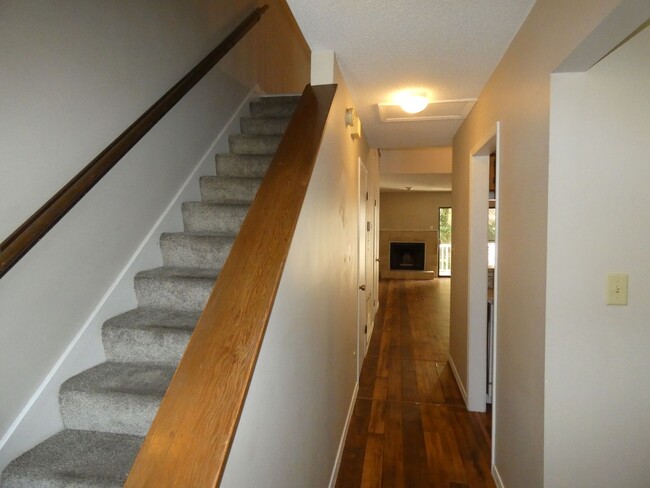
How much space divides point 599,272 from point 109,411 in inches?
76.6

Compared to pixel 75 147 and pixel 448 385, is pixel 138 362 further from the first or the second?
pixel 448 385

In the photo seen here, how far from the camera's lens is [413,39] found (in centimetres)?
190

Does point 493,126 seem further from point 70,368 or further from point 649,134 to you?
point 70,368

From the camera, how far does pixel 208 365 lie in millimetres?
813

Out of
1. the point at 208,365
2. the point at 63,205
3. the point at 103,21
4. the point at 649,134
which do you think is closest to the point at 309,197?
the point at 208,365

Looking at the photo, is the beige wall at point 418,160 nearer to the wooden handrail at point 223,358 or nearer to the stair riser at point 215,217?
the stair riser at point 215,217

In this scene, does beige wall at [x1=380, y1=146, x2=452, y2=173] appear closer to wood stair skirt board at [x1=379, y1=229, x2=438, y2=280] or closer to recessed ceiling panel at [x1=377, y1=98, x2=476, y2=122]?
recessed ceiling panel at [x1=377, y1=98, x2=476, y2=122]

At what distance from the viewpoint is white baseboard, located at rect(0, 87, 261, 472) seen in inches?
54.6

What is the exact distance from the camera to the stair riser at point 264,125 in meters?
3.04

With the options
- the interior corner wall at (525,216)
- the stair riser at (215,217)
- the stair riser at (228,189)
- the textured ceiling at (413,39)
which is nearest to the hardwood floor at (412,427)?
the interior corner wall at (525,216)

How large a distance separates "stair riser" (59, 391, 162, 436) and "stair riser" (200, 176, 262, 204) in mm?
1391

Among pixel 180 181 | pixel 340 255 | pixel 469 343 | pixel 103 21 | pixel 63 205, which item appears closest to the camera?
pixel 63 205

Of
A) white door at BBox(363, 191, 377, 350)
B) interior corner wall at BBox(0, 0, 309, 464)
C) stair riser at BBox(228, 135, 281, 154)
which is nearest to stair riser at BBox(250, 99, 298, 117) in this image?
stair riser at BBox(228, 135, 281, 154)

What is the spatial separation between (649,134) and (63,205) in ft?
6.99
